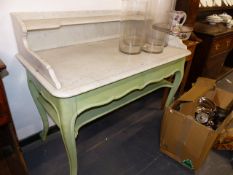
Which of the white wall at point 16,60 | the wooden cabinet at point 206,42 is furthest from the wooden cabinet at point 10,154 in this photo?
the wooden cabinet at point 206,42

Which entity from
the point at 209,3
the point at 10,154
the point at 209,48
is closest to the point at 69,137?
the point at 10,154

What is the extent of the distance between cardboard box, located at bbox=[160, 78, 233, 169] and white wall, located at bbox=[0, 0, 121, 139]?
35.2 inches

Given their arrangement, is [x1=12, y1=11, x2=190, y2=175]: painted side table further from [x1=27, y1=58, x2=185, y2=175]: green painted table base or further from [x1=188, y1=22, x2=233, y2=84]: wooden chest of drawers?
[x1=188, y1=22, x2=233, y2=84]: wooden chest of drawers

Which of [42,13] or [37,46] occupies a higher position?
[42,13]

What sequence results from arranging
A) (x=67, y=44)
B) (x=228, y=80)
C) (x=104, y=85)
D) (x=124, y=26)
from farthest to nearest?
1. (x=228, y=80)
2. (x=124, y=26)
3. (x=67, y=44)
4. (x=104, y=85)

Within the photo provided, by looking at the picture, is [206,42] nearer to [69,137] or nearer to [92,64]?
[92,64]

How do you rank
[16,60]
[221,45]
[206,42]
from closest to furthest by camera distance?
[16,60]
[206,42]
[221,45]

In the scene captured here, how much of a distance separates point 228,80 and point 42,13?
2.69 metres

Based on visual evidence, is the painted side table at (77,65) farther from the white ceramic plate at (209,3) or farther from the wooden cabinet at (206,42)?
the white ceramic plate at (209,3)

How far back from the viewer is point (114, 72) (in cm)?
96

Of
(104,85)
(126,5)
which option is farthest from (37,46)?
(126,5)

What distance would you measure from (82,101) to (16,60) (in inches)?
22.1

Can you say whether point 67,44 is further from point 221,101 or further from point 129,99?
point 221,101

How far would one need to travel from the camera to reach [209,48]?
6.61 feet
